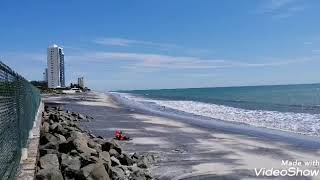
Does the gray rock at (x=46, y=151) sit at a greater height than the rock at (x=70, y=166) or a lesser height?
greater

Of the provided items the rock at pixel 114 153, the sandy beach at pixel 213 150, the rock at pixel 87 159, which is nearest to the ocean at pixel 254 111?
the sandy beach at pixel 213 150

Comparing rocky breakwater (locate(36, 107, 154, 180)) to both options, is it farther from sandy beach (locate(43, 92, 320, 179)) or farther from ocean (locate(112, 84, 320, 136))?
ocean (locate(112, 84, 320, 136))

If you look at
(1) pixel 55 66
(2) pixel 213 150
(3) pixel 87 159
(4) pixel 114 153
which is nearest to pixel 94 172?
(3) pixel 87 159

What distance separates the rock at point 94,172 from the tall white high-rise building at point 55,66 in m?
140

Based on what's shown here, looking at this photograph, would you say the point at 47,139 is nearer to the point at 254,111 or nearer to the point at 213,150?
the point at 213,150

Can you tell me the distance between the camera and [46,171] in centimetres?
859

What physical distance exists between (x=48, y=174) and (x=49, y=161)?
1.19 metres

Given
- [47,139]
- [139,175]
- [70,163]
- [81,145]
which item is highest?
[47,139]

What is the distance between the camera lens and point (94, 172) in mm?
9555

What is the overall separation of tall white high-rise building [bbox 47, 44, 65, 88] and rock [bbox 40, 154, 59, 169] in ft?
459

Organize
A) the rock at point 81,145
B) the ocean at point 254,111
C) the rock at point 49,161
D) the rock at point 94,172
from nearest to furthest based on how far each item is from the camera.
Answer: the rock at point 49,161 < the rock at point 94,172 < the rock at point 81,145 < the ocean at point 254,111

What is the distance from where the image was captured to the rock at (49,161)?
30.5 feet

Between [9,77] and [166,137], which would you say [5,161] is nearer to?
[9,77]

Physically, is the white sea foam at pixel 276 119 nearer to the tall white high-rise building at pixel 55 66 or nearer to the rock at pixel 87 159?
the rock at pixel 87 159
